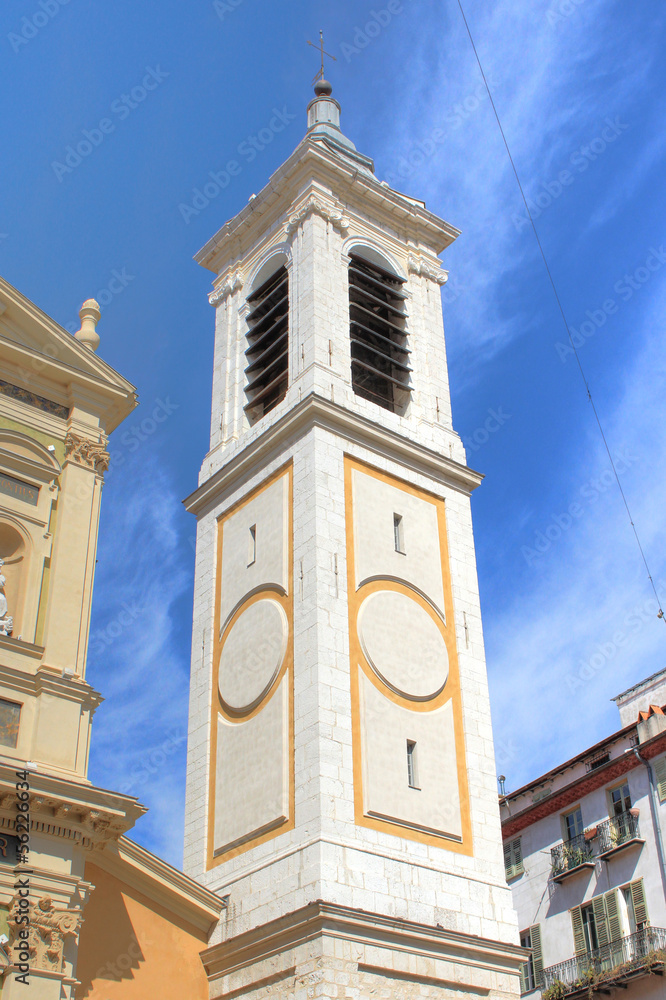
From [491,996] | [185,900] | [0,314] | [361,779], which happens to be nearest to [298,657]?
[361,779]

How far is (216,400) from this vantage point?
3016 centimetres

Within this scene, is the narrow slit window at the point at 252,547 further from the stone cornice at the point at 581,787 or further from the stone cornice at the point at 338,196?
the stone cornice at the point at 581,787

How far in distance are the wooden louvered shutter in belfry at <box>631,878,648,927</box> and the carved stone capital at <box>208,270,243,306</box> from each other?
18.2 meters

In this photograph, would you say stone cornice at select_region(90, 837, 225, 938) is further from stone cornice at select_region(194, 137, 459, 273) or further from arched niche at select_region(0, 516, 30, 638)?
stone cornice at select_region(194, 137, 459, 273)

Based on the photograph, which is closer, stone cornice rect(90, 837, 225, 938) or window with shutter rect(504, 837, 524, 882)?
stone cornice rect(90, 837, 225, 938)

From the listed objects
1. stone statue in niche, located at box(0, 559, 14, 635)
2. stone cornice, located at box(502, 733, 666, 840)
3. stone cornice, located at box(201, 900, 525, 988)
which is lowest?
stone cornice, located at box(201, 900, 525, 988)

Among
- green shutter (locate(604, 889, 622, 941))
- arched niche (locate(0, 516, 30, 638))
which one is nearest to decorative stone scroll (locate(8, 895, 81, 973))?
arched niche (locate(0, 516, 30, 638))

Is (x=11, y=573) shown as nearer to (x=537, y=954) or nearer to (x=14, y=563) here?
(x=14, y=563)

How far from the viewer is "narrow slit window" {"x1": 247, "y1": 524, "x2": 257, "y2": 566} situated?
25.4m

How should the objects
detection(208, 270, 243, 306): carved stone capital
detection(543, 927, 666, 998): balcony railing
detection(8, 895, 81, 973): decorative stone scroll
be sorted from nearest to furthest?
1. detection(8, 895, 81, 973): decorative stone scroll
2. detection(543, 927, 666, 998): balcony railing
3. detection(208, 270, 243, 306): carved stone capital

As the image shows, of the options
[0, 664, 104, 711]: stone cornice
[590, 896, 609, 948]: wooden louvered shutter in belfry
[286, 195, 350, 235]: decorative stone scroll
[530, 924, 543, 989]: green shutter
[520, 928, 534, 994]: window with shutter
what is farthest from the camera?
[520, 928, 534, 994]: window with shutter

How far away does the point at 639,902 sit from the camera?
95.2 feet

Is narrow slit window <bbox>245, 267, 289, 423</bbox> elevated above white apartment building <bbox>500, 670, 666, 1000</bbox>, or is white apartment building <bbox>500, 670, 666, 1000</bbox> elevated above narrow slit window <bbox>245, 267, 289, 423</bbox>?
narrow slit window <bbox>245, 267, 289, 423</bbox>

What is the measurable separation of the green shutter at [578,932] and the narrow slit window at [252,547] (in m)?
13.5
